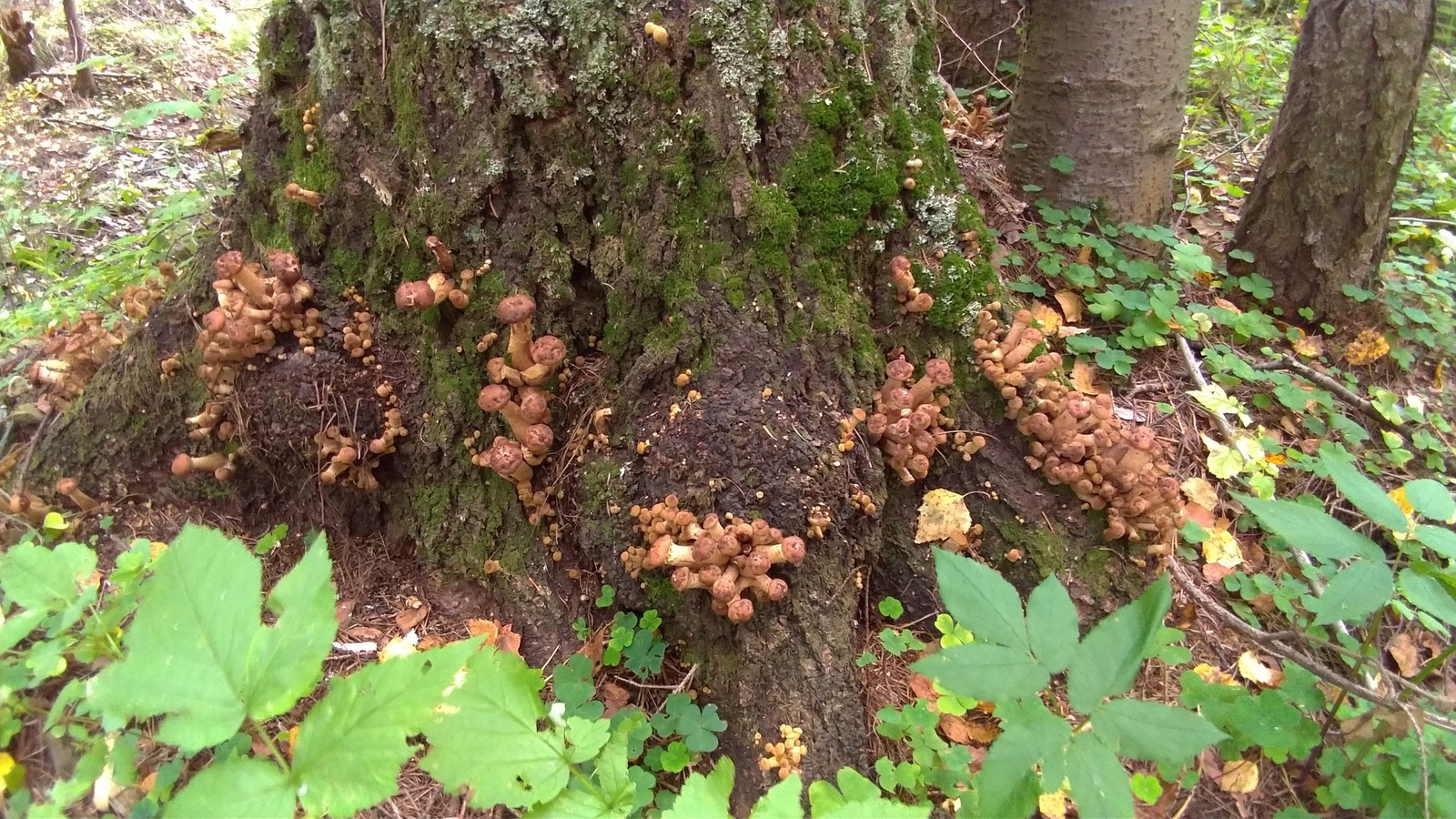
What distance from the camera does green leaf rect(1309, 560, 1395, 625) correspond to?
74.7 inches

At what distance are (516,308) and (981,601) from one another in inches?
68.5

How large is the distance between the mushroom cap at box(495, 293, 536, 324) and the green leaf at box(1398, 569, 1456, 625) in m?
2.58

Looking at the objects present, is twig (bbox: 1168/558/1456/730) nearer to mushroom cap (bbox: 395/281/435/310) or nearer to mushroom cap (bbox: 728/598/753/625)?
mushroom cap (bbox: 728/598/753/625)

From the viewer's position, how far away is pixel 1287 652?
8.55 ft

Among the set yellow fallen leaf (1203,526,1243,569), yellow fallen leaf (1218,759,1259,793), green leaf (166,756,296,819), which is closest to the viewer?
green leaf (166,756,296,819)

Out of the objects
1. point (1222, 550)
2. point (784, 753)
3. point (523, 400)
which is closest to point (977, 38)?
point (1222, 550)

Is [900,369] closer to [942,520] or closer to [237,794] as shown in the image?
[942,520]

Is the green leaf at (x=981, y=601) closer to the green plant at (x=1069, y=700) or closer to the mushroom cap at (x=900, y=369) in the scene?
the green plant at (x=1069, y=700)

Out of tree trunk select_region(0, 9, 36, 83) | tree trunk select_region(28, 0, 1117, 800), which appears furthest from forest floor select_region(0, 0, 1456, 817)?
tree trunk select_region(0, 9, 36, 83)

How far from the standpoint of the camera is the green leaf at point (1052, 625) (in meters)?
1.64

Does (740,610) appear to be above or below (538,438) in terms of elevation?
below

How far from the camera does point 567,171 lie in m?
2.72

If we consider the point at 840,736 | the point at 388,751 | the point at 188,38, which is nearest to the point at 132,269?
the point at 388,751

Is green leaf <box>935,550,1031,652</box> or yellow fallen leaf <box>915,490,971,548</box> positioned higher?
green leaf <box>935,550,1031,652</box>
